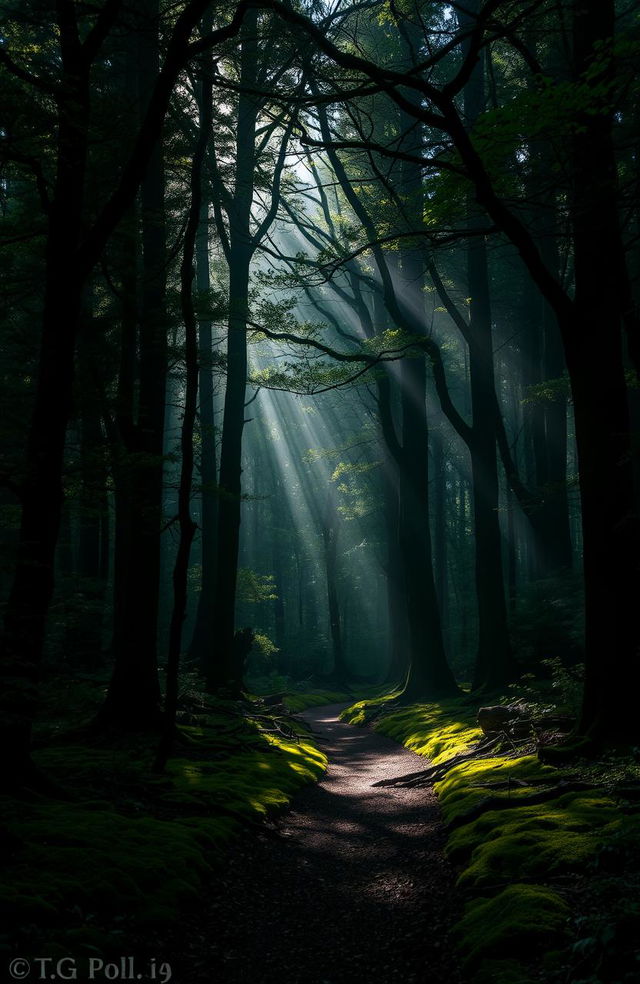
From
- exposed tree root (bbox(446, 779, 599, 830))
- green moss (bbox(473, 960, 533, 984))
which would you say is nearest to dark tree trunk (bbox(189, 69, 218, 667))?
exposed tree root (bbox(446, 779, 599, 830))

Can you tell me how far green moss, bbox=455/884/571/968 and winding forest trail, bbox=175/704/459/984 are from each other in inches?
7.9

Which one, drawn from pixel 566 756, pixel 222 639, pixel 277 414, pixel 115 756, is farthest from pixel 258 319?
pixel 277 414

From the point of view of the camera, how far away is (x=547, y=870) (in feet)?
16.0

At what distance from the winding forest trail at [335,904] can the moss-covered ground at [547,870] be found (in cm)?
30

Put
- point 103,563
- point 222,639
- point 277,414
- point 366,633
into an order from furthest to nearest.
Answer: point 366,633 → point 277,414 → point 103,563 → point 222,639

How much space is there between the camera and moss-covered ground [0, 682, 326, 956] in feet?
13.6

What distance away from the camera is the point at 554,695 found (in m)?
12.4

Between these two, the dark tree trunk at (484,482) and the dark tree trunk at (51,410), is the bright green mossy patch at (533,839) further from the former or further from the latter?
the dark tree trunk at (484,482)

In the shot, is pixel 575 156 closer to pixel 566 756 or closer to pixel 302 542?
pixel 566 756

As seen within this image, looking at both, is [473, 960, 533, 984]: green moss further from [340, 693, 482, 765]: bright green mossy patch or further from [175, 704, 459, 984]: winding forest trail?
[340, 693, 482, 765]: bright green mossy patch

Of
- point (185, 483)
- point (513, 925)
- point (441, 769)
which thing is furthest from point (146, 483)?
point (513, 925)

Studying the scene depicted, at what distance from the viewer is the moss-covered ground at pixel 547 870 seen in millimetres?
3547

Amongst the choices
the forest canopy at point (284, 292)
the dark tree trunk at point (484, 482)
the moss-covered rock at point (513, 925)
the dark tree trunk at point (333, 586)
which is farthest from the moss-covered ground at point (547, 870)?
the dark tree trunk at point (333, 586)

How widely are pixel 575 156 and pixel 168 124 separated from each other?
293 inches
